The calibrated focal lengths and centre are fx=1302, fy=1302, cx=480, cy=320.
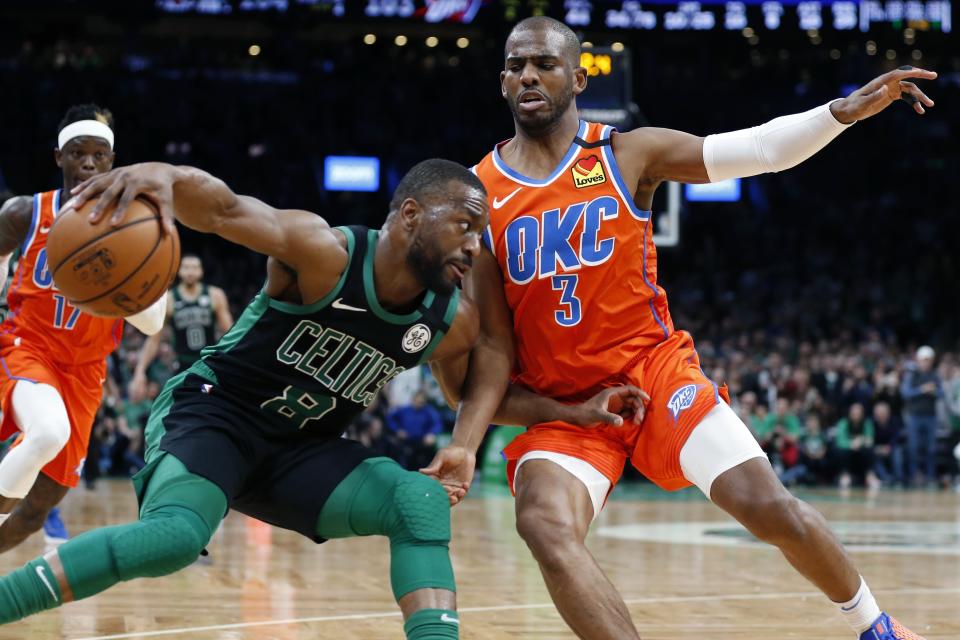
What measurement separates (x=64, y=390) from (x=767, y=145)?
3.91 meters

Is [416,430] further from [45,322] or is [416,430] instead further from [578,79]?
[578,79]

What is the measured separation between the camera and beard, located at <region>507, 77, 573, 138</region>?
4621 millimetres

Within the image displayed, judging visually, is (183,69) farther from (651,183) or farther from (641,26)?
(651,183)

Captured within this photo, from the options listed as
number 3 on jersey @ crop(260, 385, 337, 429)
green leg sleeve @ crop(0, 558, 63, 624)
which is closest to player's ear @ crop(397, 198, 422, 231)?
number 3 on jersey @ crop(260, 385, 337, 429)

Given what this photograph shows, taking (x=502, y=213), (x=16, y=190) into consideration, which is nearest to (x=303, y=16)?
Answer: (x=16, y=190)

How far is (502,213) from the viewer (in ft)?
15.2

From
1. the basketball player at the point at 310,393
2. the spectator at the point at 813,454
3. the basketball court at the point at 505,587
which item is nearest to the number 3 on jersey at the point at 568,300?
the basketball player at the point at 310,393

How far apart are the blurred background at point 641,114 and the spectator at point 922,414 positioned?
1.20m

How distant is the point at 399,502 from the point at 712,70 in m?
23.7

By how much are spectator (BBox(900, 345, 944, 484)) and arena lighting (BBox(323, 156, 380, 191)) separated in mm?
10813

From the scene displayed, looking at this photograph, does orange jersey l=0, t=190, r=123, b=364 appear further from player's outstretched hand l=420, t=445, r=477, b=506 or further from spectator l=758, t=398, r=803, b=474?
spectator l=758, t=398, r=803, b=474

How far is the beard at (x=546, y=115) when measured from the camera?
4.62 meters

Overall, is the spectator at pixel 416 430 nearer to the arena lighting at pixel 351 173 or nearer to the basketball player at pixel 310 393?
the arena lighting at pixel 351 173

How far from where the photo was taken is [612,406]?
446 centimetres
